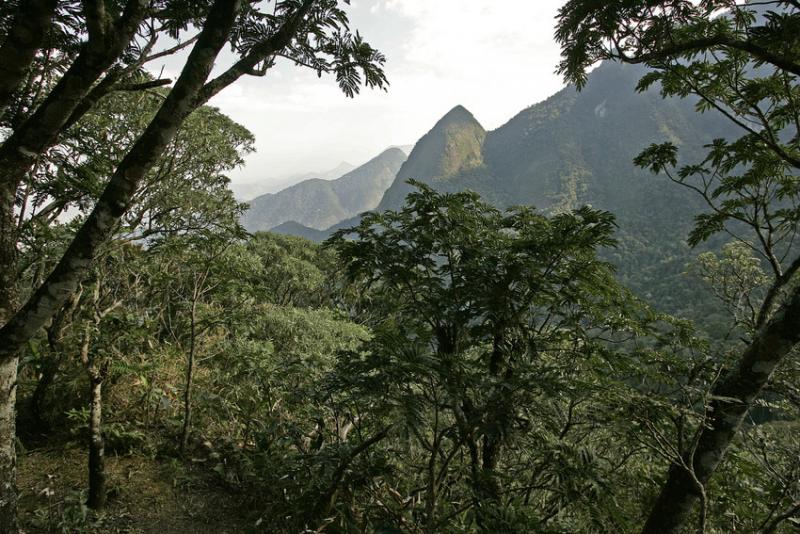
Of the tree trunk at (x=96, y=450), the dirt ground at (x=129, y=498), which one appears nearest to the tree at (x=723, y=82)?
the dirt ground at (x=129, y=498)

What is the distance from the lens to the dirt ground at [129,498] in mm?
3227

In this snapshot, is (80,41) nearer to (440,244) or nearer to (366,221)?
(366,221)

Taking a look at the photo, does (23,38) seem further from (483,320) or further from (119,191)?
(483,320)

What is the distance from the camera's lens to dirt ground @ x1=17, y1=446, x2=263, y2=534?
323cm

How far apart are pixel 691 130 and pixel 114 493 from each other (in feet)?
379

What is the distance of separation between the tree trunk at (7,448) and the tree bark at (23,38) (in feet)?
5.30

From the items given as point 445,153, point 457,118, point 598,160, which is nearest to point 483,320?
point 598,160

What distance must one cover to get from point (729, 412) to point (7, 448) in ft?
15.3

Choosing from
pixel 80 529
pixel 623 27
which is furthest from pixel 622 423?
pixel 80 529

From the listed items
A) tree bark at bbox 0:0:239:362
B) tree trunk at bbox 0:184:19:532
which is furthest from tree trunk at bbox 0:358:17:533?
tree bark at bbox 0:0:239:362

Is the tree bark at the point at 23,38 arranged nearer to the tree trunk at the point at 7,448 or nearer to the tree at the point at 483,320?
the tree trunk at the point at 7,448

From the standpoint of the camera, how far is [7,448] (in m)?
2.35

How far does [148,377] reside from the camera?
5.01 metres

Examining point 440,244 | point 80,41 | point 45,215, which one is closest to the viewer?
point 440,244
